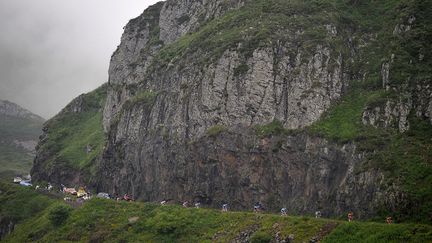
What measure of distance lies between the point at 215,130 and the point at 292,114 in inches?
524

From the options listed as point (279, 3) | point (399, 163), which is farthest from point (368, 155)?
point (279, 3)

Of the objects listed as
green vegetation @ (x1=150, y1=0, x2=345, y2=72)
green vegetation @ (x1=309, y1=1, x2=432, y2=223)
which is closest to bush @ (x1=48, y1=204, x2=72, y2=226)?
green vegetation @ (x1=150, y1=0, x2=345, y2=72)

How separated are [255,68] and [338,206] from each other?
3051cm

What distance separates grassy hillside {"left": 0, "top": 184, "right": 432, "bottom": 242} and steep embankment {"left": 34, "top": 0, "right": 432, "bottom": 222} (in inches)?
282

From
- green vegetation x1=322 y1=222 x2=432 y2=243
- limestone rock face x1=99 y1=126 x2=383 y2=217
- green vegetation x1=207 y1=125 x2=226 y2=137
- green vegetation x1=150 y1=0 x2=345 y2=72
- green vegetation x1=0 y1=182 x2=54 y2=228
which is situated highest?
green vegetation x1=150 y1=0 x2=345 y2=72

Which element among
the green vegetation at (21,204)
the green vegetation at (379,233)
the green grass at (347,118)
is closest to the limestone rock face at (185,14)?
the green grass at (347,118)

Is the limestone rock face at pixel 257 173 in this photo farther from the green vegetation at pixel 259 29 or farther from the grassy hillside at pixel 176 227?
the green vegetation at pixel 259 29

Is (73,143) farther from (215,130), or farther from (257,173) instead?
(257,173)

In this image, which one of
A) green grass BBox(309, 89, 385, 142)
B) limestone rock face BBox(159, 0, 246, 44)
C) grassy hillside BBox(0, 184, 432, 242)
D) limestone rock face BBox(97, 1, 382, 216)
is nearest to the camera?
grassy hillside BBox(0, 184, 432, 242)

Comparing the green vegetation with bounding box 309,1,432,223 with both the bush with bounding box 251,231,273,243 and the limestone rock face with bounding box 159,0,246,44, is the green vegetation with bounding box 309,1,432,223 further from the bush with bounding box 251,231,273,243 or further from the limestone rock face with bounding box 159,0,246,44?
the limestone rock face with bounding box 159,0,246,44

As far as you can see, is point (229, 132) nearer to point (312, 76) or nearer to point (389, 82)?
point (312, 76)

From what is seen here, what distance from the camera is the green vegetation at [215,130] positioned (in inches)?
3500

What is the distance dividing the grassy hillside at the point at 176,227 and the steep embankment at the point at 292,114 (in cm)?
716

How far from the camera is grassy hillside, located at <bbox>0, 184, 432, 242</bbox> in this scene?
185ft
